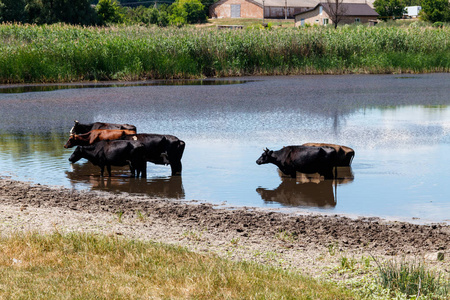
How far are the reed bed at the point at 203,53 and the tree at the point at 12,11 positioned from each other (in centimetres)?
3286

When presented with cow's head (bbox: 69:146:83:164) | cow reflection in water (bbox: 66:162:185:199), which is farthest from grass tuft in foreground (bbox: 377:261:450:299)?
cow's head (bbox: 69:146:83:164)

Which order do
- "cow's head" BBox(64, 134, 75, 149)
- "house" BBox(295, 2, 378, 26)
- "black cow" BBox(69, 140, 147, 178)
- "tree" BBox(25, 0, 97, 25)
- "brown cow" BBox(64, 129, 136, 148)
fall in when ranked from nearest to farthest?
"black cow" BBox(69, 140, 147, 178) < "brown cow" BBox(64, 129, 136, 148) < "cow's head" BBox(64, 134, 75, 149) < "tree" BBox(25, 0, 97, 25) < "house" BBox(295, 2, 378, 26)

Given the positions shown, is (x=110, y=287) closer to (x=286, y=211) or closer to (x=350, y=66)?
(x=286, y=211)

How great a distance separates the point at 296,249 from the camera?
24.7 feet

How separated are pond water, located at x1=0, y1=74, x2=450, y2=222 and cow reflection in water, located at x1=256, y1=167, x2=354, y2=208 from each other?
0.06 ft

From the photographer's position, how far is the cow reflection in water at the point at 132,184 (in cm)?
1088

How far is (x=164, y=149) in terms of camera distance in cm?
1214

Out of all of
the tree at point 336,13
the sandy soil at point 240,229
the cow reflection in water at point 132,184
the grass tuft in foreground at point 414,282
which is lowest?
the cow reflection in water at point 132,184

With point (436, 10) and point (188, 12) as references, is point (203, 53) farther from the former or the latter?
point (188, 12)

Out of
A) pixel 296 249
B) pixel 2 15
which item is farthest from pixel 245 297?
pixel 2 15

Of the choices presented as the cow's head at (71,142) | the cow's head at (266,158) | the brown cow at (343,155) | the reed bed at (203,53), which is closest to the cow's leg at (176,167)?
the cow's head at (266,158)

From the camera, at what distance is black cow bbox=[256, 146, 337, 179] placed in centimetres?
1136

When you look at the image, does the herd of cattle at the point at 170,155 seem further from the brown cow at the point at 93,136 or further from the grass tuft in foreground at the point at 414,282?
the grass tuft in foreground at the point at 414,282

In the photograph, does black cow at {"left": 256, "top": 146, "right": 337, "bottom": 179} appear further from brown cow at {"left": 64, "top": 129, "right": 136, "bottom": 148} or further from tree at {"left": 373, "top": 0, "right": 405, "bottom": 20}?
tree at {"left": 373, "top": 0, "right": 405, "bottom": 20}
